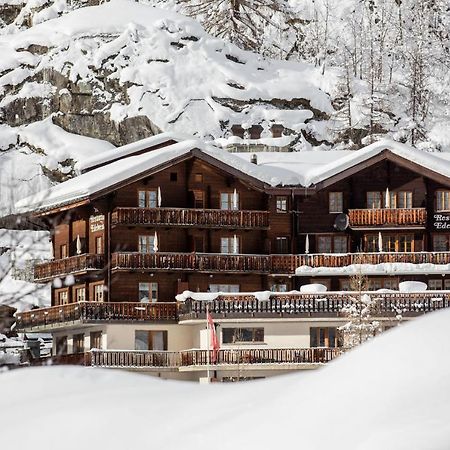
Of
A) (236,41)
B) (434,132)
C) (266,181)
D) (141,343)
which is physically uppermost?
(236,41)

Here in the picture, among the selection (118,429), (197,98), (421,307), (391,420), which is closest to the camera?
(391,420)

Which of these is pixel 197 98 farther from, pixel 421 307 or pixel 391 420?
pixel 391 420

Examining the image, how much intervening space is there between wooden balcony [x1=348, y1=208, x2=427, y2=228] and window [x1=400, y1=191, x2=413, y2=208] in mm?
928

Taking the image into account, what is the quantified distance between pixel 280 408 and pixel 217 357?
41.5 metres

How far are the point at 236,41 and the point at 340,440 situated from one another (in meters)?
85.2

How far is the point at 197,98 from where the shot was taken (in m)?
78.8

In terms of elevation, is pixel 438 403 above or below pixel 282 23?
below

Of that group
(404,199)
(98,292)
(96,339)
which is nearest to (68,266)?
(98,292)

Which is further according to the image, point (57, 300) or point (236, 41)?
point (236, 41)

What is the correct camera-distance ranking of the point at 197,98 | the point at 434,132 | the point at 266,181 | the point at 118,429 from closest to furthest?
the point at 118,429 < the point at 266,181 < the point at 197,98 < the point at 434,132

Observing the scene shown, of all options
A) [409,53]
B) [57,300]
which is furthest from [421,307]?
[409,53]

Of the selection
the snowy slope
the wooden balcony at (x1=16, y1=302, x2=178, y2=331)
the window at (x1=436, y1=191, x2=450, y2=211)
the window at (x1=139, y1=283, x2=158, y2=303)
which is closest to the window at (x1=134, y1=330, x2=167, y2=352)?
the wooden balcony at (x1=16, y1=302, x2=178, y2=331)

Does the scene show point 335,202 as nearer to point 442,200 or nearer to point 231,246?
point 442,200

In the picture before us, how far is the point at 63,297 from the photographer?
53.7m
